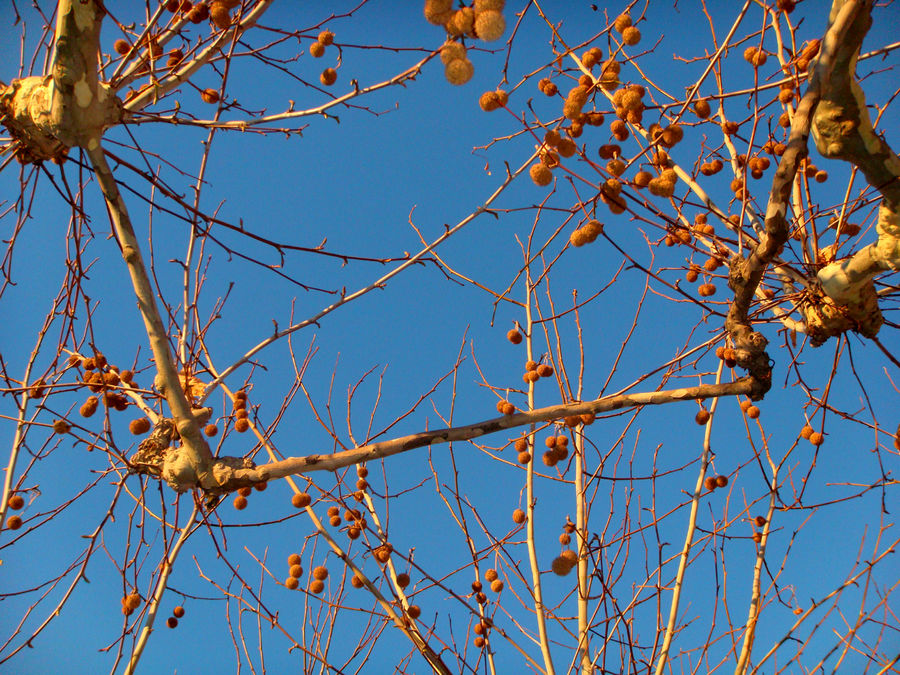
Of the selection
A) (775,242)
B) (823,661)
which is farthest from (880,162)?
(823,661)

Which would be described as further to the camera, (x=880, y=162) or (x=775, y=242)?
(x=880, y=162)

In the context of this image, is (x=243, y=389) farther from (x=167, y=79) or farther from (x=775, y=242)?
(x=775, y=242)

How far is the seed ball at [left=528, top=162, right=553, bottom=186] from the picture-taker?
2.11m

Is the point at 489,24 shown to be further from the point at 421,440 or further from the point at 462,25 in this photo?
the point at 421,440

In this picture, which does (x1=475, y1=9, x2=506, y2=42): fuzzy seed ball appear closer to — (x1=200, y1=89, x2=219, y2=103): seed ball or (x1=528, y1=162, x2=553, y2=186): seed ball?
(x1=528, y1=162, x2=553, y2=186): seed ball

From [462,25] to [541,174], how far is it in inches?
20.8

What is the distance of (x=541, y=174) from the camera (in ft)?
6.95

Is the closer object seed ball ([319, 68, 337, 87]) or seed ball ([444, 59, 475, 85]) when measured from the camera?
seed ball ([444, 59, 475, 85])

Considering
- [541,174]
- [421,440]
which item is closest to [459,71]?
[541,174]

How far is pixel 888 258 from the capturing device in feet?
7.14

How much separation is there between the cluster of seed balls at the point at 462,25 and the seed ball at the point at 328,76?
639 mm

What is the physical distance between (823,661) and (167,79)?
359 cm

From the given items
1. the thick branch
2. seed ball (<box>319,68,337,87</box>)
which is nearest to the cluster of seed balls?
seed ball (<box>319,68,337,87</box>)

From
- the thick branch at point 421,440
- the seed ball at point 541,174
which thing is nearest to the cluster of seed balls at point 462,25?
the seed ball at point 541,174
